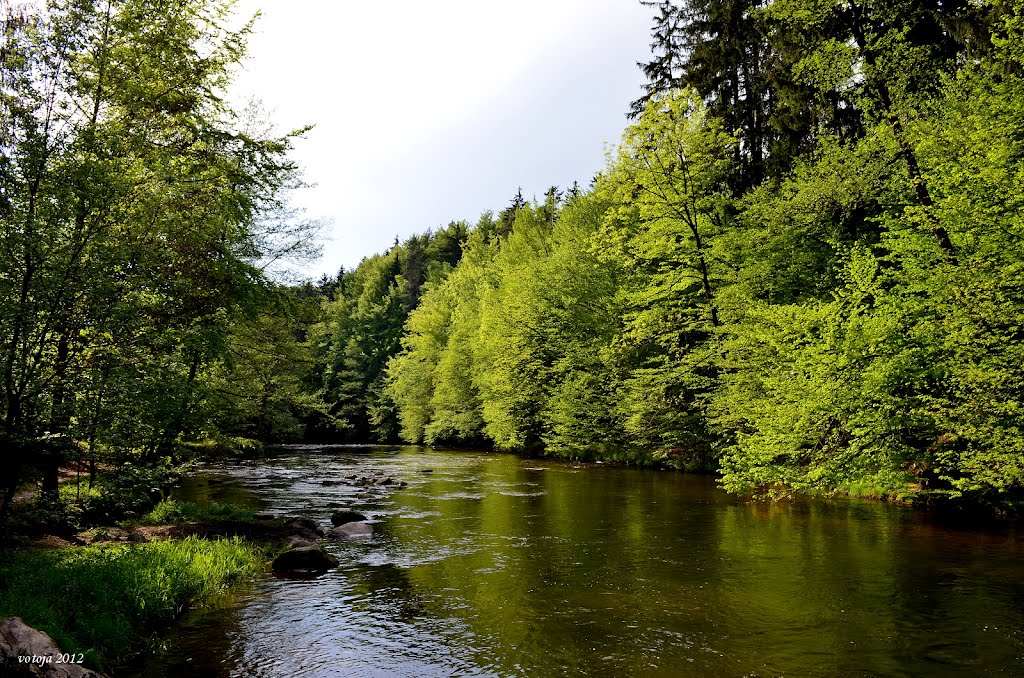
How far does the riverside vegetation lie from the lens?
32.8 ft

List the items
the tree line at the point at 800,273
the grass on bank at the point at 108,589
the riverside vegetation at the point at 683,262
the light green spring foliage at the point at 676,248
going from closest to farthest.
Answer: the grass on bank at the point at 108,589
the riverside vegetation at the point at 683,262
the tree line at the point at 800,273
the light green spring foliage at the point at 676,248

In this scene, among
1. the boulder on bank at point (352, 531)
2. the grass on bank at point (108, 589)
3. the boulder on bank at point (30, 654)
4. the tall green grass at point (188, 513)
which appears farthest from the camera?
the boulder on bank at point (352, 531)

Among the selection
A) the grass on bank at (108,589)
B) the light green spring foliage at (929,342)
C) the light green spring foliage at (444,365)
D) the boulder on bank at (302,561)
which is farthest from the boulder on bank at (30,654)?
the light green spring foliage at (444,365)

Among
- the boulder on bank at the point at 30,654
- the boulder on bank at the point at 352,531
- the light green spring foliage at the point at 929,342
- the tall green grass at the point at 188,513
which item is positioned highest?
the light green spring foliage at the point at 929,342

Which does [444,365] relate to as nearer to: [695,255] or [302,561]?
[695,255]

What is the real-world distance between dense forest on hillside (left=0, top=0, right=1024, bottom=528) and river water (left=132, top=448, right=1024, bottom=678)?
9.05 feet

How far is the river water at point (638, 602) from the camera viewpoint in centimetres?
834

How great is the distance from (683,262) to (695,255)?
1194 millimetres

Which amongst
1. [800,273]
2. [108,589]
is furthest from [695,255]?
[108,589]

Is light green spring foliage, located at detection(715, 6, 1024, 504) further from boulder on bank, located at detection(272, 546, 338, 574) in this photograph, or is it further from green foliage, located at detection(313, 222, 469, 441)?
green foliage, located at detection(313, 222, 469, 441)

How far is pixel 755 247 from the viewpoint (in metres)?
27.6

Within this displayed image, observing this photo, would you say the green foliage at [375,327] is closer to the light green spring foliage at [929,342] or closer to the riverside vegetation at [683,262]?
the riverside vegetation at [683,262]

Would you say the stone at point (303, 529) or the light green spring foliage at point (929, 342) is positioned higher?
the light green spring foliage at point (929, 342)

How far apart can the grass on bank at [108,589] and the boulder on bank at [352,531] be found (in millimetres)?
3900
